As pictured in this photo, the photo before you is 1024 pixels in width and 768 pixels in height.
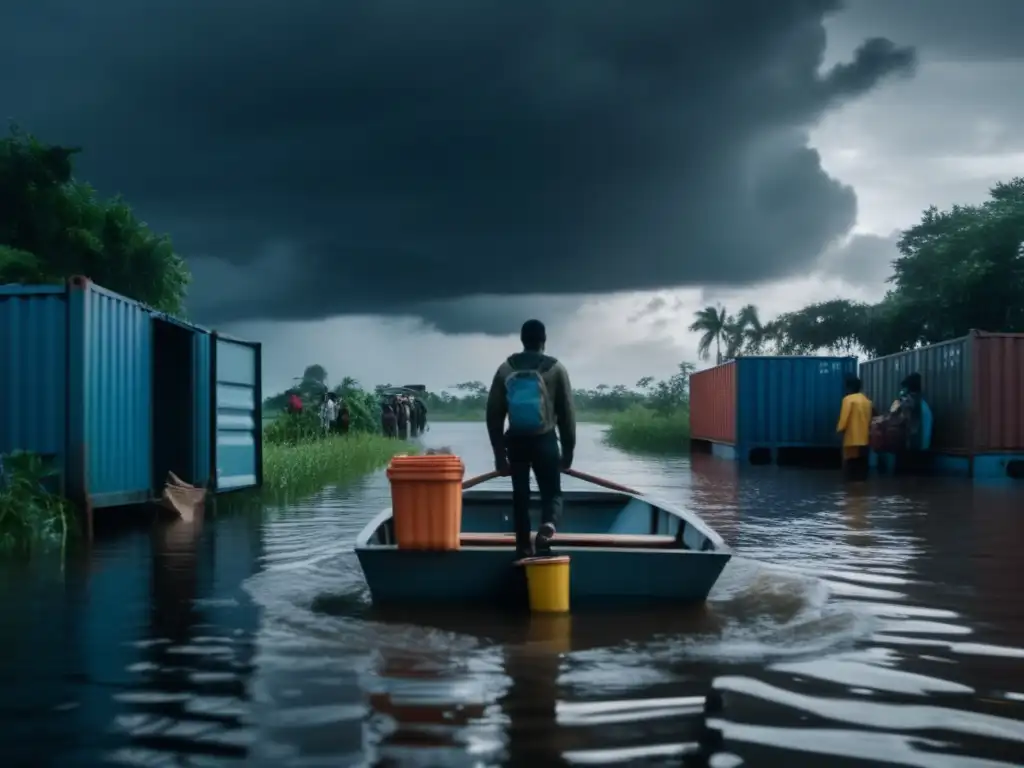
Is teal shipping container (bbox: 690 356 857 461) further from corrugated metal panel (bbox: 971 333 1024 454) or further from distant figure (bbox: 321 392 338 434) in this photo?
distant figure (bbox: 321 392 338 434)

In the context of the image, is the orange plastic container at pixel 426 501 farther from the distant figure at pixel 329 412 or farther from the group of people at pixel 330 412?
the distant figure at pixel 329 412

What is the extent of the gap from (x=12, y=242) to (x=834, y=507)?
32.3 metres

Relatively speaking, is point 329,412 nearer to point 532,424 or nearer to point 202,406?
point 202,406

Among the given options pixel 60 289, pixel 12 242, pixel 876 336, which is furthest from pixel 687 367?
pixel 60 289

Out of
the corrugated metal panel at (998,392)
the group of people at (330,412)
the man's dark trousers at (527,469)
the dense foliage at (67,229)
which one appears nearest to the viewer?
the man's dark trousers at (527,469)

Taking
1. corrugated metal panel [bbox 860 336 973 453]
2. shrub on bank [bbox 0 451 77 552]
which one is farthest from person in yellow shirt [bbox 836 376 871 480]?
shrub on bank [bbox 0 451 77 552]

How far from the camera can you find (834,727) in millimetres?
4879

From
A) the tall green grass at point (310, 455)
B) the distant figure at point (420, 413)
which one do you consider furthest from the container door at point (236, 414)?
the distant figure at point (420, 413)

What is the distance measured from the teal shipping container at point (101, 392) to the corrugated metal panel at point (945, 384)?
14503 mm

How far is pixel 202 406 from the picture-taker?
54.6 feet

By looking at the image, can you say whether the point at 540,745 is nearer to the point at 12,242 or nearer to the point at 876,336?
the point at 12,242

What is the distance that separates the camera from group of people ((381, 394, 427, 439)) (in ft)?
137

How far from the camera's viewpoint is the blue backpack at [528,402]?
7805 mm

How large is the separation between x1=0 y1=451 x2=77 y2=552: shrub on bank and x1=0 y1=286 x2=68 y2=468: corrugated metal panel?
381mm
